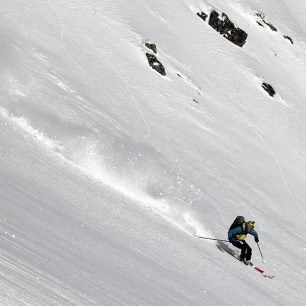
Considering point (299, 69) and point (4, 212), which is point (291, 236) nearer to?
point (4, 212)

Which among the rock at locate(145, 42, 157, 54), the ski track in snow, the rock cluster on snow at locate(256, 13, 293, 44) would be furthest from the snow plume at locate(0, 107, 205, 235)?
the rock cluster on snow at locate(256, 13, 293, 44)

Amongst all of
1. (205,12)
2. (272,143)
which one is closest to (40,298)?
(272,143)

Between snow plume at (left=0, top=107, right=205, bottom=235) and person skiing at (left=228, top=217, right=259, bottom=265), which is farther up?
person skiing at (left=228, top=217, right=259, bottom=265)

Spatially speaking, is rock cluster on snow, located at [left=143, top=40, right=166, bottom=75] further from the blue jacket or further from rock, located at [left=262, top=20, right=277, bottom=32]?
rock, located at [left=262, top=20, right=277, bottom=32]

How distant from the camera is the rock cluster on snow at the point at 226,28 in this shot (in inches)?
1495

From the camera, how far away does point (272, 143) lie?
31.6m

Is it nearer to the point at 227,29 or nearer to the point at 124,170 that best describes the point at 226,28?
the point at 227,29

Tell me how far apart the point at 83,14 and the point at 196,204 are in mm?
15034

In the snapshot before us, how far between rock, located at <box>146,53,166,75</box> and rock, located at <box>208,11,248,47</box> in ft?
32.1

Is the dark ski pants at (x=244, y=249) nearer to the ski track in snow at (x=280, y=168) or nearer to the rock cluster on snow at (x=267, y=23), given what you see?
the ski track in snow at (x=280, y=168)

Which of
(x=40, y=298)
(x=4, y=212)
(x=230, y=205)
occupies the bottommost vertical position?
(x=230, y=205)

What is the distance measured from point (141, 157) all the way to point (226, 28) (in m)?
23.7

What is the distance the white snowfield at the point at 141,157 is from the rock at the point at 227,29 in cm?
61

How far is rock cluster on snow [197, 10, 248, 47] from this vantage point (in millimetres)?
37969
